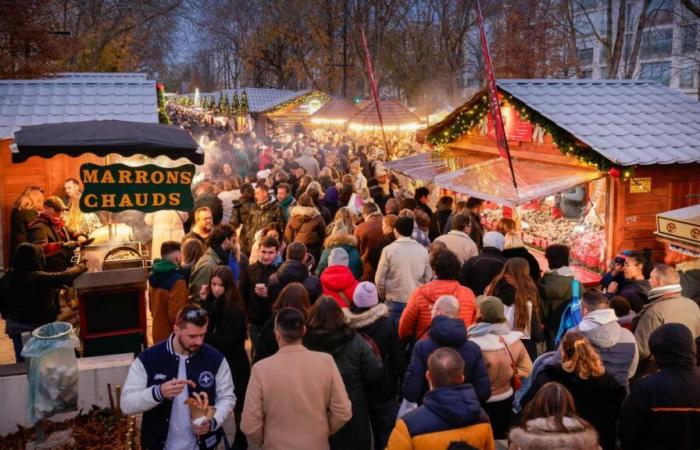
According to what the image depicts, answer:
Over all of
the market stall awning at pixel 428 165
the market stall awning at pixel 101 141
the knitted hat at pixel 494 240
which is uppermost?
the market stall awning at pixel 101 141

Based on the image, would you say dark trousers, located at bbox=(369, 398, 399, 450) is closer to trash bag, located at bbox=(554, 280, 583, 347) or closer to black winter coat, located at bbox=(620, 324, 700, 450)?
black winter coat, located at bbox=(620, 324, 700, 450)

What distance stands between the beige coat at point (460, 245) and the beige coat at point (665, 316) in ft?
7.57

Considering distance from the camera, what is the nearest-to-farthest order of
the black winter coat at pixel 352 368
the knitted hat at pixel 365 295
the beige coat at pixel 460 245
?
the black winter coat at pixel 352 368
the knitted hat at pixel 365 295
the beige coat at pixel 460 245

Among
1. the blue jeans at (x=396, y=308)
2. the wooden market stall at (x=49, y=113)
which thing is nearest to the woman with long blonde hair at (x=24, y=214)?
the wooden market stall at (x=49, y=113)

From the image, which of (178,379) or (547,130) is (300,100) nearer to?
(547,130)

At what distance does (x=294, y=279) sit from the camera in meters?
5.98

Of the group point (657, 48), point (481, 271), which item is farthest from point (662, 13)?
point (481, 271)

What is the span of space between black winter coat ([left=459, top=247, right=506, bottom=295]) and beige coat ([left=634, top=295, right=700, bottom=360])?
149 cm

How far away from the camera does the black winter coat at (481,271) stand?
668 cm

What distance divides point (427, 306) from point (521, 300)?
86 centimetres

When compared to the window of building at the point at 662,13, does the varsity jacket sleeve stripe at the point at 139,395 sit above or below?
below

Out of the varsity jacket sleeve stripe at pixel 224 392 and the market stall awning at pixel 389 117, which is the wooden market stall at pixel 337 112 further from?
the varsity jacket sleeve stripe at pixel 224 392

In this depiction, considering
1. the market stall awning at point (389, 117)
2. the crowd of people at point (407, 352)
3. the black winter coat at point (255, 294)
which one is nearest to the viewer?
the crowd of people at point (407, 352)

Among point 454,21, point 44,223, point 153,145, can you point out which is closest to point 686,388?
point 153,145
